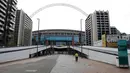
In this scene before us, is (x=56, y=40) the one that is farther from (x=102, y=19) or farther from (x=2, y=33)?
(x=2, y=33)

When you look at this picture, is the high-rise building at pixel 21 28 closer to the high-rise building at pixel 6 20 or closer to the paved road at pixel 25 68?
the high-rise building at pixel 6 20

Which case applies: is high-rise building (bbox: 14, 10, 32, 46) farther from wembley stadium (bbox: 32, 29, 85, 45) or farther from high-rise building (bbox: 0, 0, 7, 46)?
high-rise building (bbox: 0, 0, 7, 46)

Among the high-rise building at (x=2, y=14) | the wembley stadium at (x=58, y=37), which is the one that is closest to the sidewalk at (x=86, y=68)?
the high-rise building at (x=2, y=14)

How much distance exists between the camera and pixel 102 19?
354ft

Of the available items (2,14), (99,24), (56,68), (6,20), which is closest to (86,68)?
(56,68)

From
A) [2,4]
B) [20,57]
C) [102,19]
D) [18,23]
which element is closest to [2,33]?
[2,4]

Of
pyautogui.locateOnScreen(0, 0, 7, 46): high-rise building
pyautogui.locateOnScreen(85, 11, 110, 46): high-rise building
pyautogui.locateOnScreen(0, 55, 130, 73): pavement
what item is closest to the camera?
pyautogui.locateOnScreen(0, 55, 130, 73): pavement

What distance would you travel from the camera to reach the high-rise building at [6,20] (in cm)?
6273

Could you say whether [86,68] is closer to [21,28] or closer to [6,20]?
[6,20]

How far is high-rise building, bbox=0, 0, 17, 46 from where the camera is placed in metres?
62.7

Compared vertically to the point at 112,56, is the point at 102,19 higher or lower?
higher

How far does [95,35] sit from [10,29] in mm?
63757

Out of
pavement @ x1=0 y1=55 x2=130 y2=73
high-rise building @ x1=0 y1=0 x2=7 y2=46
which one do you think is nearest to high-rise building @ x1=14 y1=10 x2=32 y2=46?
high-rise building @ x1=0 y1=0 x2=7 y2=46

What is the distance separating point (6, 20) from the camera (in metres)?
67.4
